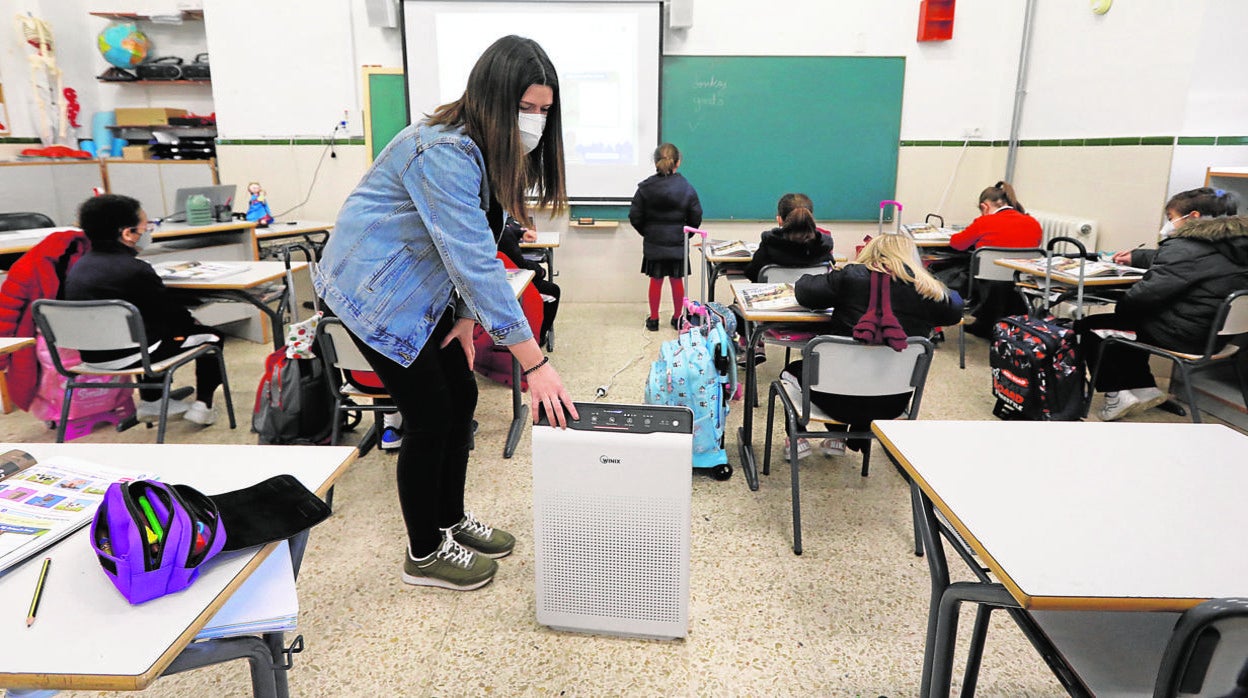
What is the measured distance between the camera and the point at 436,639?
1896mm

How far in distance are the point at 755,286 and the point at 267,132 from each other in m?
4.70

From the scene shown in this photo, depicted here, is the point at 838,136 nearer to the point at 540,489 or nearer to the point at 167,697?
the point at 540,489

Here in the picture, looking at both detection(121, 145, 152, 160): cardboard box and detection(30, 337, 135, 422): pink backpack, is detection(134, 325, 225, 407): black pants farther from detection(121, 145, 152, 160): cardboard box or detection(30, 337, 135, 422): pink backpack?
detection(121, 145, 152, 160): cardboard box

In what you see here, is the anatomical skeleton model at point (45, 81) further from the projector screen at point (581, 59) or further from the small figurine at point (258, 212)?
the projector screen at point (581, 59)

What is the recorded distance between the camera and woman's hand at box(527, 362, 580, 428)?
1.60m

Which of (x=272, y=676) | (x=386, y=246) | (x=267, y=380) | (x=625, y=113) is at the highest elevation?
(x=625, y=113)

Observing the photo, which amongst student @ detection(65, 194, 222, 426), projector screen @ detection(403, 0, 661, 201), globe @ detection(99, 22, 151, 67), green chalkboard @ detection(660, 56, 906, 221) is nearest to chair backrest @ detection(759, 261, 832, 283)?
green chalkboard @ detection(660, 56, 906, 221)

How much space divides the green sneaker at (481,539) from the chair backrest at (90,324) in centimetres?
154

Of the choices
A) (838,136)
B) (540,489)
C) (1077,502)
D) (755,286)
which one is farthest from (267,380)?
(838,136)

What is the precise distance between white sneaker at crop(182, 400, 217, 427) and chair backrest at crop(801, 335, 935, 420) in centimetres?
270

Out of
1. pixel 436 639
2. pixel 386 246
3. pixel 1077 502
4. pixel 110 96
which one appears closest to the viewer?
pixel 1077 502

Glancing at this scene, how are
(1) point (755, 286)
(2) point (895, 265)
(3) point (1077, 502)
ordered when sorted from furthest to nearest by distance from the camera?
(1) point (755, 286) < (2) point (895, 265) < (3) point (1077, 502)

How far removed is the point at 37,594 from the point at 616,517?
1.10 meters

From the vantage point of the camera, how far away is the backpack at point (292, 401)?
2.88m
